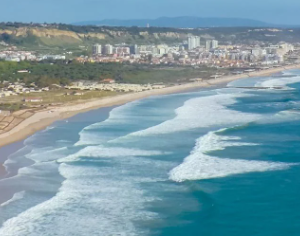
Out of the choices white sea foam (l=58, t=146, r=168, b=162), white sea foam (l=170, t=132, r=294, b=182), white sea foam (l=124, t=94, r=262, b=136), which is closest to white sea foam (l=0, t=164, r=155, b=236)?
white sea foam (l=170, t=132, r=294, b=182)

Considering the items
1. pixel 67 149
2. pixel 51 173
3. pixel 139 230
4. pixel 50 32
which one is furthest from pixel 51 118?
pixel 50 32

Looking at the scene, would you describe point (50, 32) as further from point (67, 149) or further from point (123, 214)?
point (123, 214)

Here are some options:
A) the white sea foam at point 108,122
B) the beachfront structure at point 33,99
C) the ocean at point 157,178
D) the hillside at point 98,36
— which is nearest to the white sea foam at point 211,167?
the ocean at point 157,178

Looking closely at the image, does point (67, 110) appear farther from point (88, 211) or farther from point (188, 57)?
point (188, 57)

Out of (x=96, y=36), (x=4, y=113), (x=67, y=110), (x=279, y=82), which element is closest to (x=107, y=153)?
(x=4, y=113)

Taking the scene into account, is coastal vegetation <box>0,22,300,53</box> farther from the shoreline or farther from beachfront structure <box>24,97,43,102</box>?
beachfront structure <box>24,97,43,102</box>
